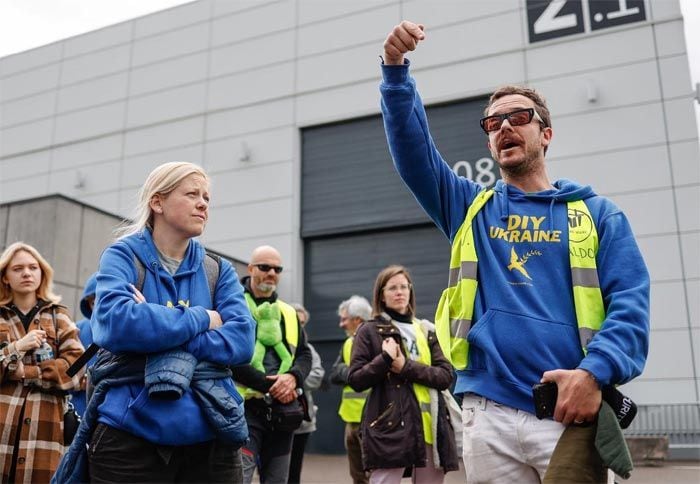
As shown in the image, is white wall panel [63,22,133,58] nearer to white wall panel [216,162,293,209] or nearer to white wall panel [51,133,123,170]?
white wall panel [51,133,123,170]

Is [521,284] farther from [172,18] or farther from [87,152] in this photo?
[87,152]

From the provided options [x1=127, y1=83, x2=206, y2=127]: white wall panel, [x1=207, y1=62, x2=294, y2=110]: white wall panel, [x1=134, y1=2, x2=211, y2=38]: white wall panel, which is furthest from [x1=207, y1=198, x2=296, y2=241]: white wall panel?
[x1=134, y1=2, x2=211, y2=38]: white wall panel

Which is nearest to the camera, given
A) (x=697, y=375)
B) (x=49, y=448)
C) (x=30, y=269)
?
(x=49, y=448)

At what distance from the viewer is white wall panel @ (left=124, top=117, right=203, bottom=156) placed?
690 inches

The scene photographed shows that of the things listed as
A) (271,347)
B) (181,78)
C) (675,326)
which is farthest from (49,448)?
(181,78)

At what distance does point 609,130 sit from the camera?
13469mm

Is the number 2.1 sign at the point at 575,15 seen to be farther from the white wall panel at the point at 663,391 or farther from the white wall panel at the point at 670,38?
the white wall panel at the point at 663,391

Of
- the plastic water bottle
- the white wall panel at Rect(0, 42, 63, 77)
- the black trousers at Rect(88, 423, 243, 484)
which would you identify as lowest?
the black trousers at Rect(88, 423, 243, 484)

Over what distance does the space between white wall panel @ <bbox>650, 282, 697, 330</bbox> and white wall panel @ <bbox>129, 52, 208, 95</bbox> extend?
39.4ft

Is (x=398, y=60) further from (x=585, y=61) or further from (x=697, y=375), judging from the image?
(x=585, y=61)

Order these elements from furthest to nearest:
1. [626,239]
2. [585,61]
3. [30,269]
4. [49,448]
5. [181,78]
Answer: [181,78] < [585,61] < [30,269] < [49,448] < [626,239]

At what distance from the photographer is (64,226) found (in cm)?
1013

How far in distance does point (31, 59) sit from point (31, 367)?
18942mm

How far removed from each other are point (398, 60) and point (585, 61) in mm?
12664
